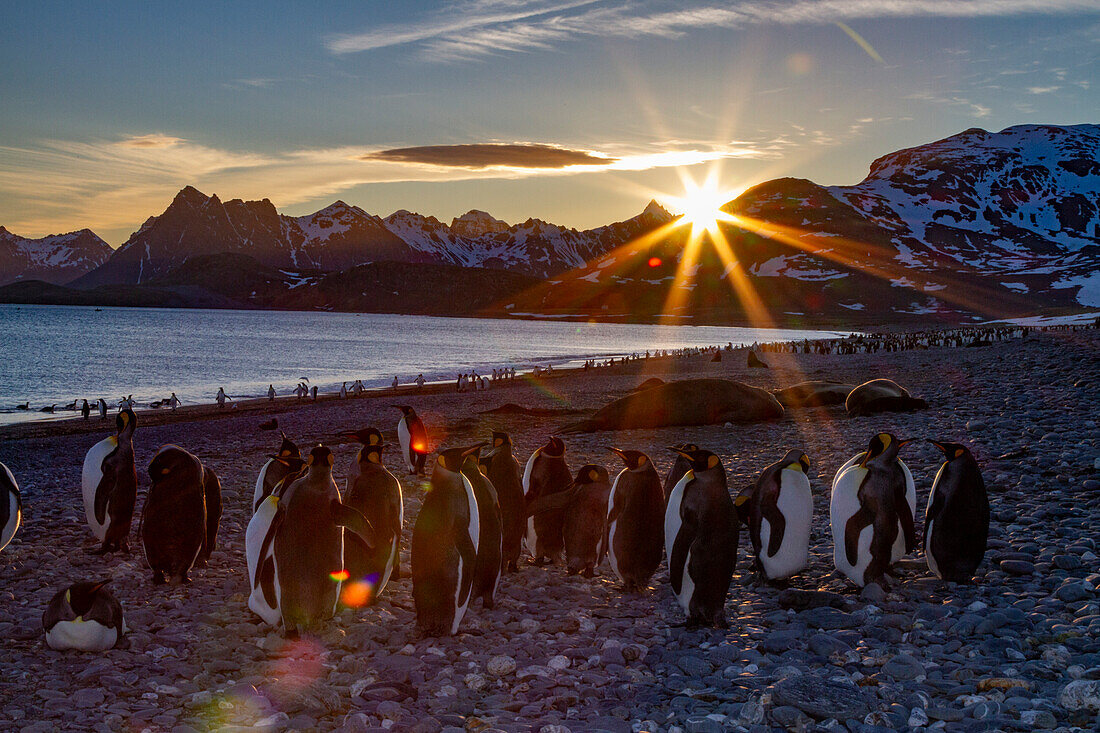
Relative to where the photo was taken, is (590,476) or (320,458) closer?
(320,458)

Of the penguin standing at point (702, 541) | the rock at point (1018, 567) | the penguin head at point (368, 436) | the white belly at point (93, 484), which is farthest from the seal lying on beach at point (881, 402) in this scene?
the white belly at point (93, 484)

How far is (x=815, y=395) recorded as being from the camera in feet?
68.5

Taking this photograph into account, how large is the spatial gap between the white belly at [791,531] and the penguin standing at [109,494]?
7115 millimetres

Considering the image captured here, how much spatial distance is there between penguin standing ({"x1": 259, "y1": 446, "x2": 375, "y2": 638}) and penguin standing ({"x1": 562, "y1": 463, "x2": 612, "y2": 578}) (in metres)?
2.45

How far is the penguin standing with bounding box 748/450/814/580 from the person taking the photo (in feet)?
25.2

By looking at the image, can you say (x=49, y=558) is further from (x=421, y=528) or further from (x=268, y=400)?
(x=268, y=400)

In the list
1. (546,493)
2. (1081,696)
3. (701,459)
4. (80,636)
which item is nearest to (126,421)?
(80,636)

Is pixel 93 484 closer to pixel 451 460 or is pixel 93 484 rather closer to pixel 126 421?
pixel 126 421

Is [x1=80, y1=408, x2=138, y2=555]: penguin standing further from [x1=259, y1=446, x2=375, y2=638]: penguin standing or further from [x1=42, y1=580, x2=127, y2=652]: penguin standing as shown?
[x1=259, y1=446, x2=375, y2=638]: penguin standing

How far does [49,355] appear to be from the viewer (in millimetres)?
71438

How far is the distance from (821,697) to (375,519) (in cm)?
459

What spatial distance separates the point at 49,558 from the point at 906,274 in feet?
696

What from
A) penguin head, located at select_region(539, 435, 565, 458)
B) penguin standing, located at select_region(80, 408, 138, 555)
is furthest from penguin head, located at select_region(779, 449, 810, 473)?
penguin standing, located at select_region(80, 408, 138, 555)

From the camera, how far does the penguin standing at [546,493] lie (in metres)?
8.85
